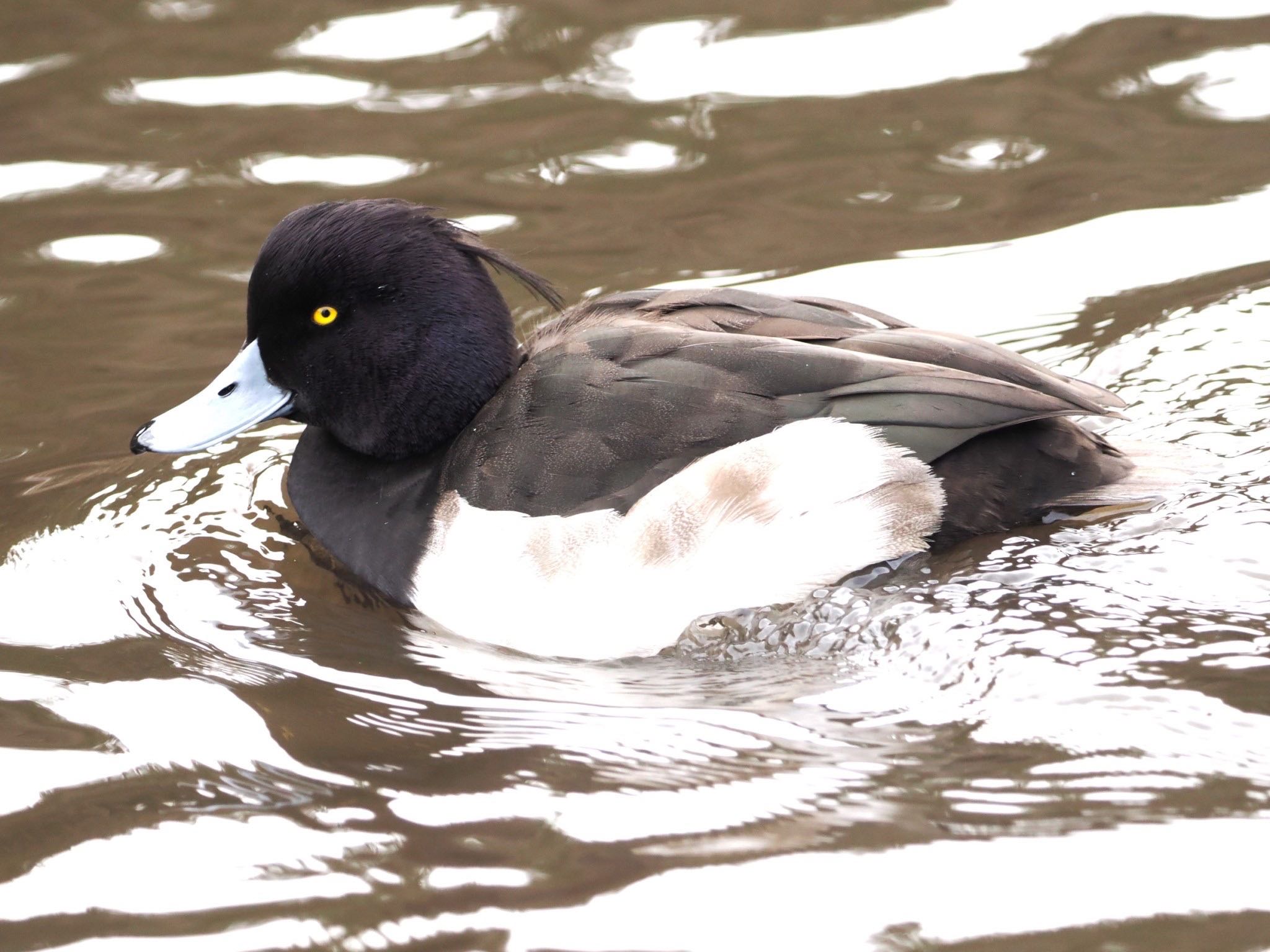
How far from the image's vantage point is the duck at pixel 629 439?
4000 mm

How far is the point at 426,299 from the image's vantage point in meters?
4.36

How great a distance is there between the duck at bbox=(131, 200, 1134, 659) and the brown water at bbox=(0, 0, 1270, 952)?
0.13 m

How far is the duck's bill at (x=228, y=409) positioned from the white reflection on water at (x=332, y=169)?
7.80ft

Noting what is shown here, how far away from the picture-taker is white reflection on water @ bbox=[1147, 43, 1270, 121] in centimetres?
674

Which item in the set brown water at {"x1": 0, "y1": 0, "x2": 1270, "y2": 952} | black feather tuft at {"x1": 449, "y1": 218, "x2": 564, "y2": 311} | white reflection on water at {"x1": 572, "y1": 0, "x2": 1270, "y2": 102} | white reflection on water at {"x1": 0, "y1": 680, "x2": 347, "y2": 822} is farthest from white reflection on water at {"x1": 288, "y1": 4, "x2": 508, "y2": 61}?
white reflection on water at {"x1": 0, "y1": 680, "x2": 347, "y2": 822}

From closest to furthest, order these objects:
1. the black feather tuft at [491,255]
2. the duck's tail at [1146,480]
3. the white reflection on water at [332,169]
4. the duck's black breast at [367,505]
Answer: the duck's tail at [1146,480]
the duck's black breast at [367,505]
the black feather tuft at [491,255]
the white reflection on water at [332,169]

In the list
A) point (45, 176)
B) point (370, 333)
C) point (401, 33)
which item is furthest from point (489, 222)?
point (370, 333)

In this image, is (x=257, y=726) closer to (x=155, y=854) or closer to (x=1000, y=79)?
(x=155, y=854)

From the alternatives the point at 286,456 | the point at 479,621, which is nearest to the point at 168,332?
the point at 286,456

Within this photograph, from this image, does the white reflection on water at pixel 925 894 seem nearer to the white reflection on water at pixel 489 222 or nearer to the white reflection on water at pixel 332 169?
the white reflection on water at pixel 489 222

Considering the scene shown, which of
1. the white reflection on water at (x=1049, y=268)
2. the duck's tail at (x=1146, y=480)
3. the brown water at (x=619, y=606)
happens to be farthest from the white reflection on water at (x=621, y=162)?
the duck's tail at (x=1146, y=480)

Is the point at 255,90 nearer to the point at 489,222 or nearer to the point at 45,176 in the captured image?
the point at 45,176

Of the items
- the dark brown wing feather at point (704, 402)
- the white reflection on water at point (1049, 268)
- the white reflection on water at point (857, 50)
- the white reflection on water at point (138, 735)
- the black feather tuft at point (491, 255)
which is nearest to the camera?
the white reflection on water at point (138, 735)

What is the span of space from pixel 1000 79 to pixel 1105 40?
0.59 meters
